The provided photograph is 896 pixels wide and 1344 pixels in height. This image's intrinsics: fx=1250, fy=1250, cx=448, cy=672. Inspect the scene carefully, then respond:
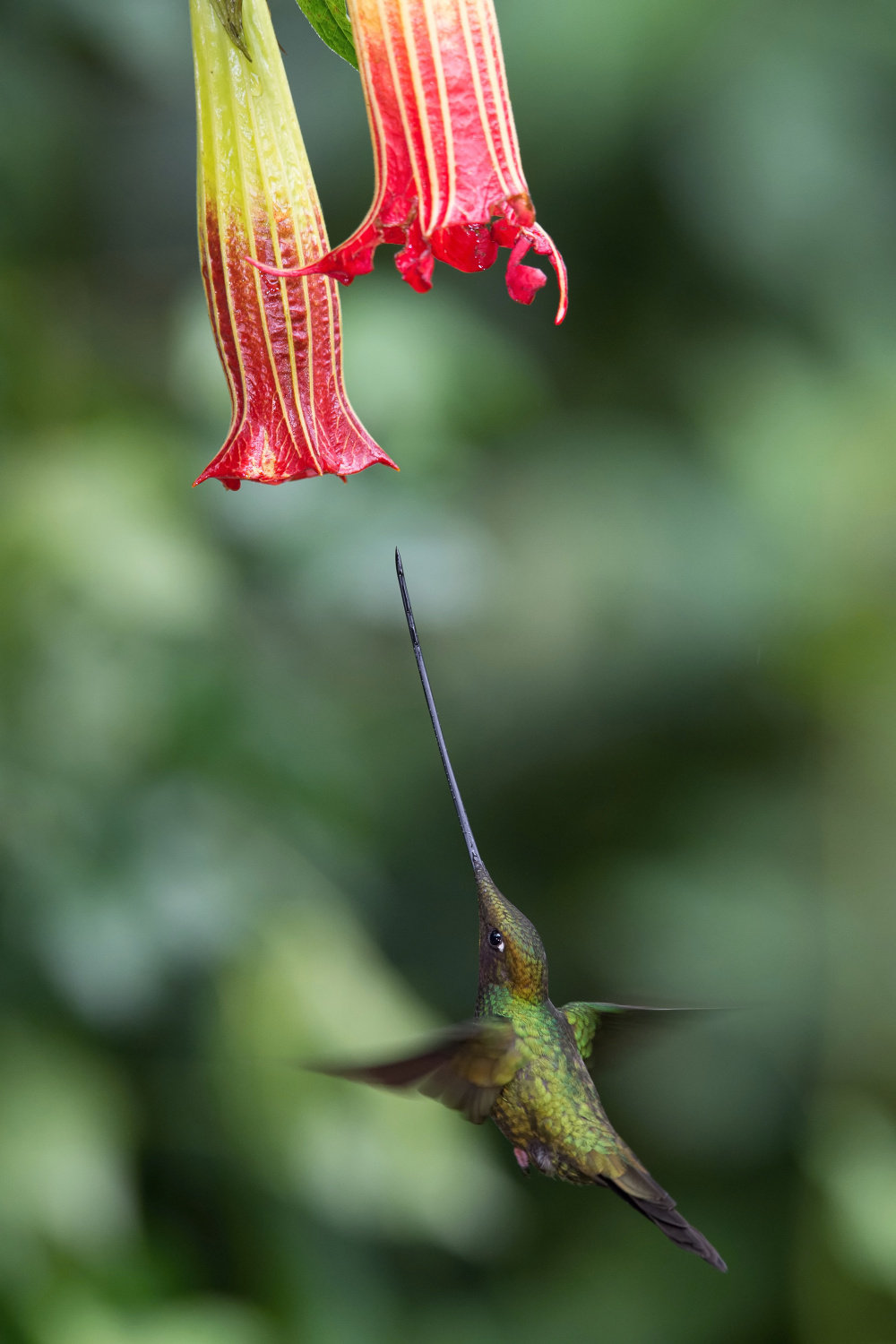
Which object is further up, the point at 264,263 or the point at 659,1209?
the point at 264,263

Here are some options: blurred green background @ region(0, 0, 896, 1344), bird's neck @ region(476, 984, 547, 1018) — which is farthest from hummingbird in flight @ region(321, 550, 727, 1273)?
blurred green background @ region(0, 0, 896, 1344)

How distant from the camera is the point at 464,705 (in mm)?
2809

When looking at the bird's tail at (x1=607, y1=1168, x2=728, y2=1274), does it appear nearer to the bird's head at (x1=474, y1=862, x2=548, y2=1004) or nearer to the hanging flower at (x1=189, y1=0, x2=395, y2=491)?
the bird's head at (x1=474, y1=862, x2=548, y2=1004)

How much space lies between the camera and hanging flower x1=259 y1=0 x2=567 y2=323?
20.9 inches

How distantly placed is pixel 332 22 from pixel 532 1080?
0.61 meters

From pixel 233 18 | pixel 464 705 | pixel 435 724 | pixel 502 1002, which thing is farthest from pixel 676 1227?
pixel 464 705

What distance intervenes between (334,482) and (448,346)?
31 cm

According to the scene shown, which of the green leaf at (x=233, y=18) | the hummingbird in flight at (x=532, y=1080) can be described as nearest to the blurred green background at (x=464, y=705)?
the hummingbird in flight at (x=532, y=1080)

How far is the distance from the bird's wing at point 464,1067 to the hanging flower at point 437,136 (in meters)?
0.34

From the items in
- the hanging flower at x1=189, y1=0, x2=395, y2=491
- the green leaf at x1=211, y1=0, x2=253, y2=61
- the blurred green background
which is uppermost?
the green leaf at x1=211, y1=0, x2=253, y2=61

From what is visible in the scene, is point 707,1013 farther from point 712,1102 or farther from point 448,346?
point 712,1102

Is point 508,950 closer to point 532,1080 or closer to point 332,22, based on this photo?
point 532,1080

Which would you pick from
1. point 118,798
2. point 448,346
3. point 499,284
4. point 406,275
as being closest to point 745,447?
point 499,284

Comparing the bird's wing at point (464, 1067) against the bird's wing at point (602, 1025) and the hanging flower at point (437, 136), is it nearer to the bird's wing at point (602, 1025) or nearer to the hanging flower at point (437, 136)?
the bird's wing at point (602, 1025)
